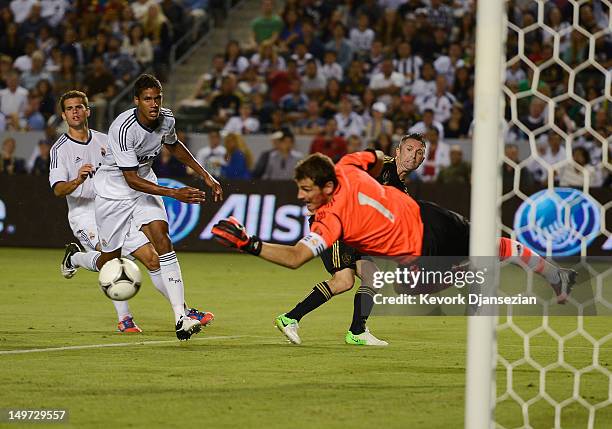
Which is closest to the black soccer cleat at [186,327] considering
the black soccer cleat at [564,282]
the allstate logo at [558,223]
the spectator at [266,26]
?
the black soccer cleat at [564,282]

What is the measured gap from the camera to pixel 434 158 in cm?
1722

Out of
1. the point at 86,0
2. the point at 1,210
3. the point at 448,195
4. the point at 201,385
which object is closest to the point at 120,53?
the point at 86,0

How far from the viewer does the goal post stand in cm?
479

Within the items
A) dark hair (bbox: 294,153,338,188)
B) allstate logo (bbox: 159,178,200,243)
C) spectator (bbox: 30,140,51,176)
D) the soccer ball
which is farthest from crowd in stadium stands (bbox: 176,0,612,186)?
dark hair (bbox: 294,153,338,188)

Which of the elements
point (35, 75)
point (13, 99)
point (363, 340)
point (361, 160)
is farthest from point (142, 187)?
point (35, 75)

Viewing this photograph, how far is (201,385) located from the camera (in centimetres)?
643

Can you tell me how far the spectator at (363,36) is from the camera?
2014 centimetres

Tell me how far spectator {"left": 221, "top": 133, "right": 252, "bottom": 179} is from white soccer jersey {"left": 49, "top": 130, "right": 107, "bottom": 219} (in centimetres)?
778

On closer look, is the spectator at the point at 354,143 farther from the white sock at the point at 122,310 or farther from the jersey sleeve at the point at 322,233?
the jersey sleeve at the point at 322,233

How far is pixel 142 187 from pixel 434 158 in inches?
364

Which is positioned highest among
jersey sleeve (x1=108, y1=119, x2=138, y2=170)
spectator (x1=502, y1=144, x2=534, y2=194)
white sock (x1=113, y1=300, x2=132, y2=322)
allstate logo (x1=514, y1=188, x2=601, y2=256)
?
spectator (x1=502, y1=144, x2=534, y2=194)

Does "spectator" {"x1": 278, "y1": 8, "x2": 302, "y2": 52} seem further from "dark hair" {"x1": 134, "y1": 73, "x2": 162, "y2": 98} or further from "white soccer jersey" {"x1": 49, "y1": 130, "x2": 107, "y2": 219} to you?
"dark hair" {"x1": 134, "y1": 73, "x2": 162, "y2": 98}

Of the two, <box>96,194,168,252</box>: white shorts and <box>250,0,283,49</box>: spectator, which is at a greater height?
<box>250,0,283,49</box>: spectator

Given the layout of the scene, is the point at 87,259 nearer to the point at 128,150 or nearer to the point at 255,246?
the point at 128,150
